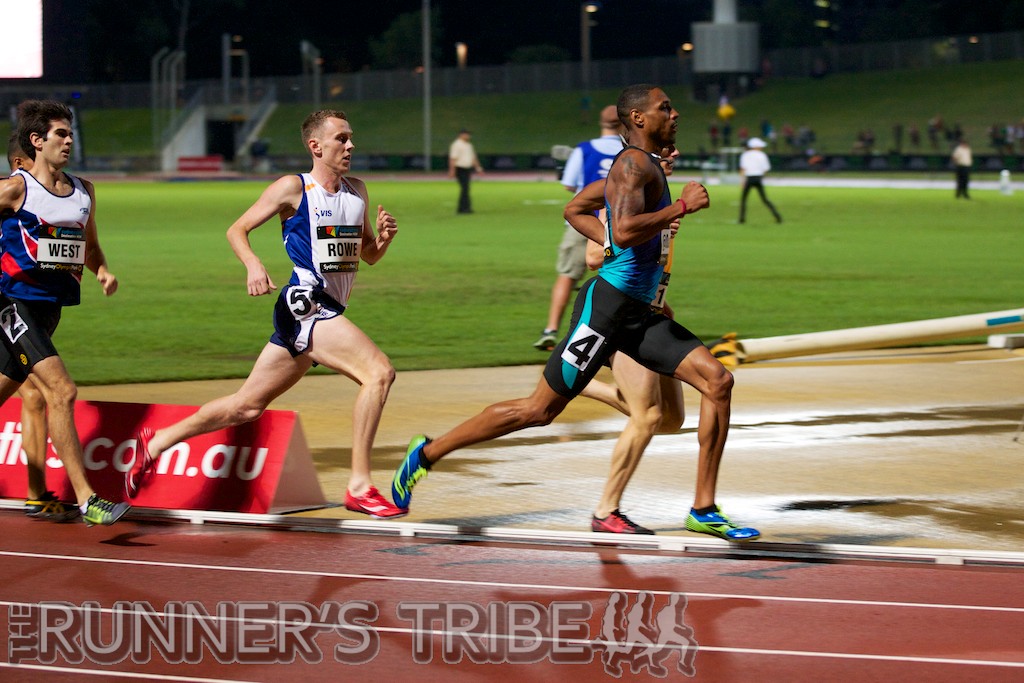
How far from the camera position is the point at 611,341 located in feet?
23.2

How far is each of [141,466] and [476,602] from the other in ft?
7.86

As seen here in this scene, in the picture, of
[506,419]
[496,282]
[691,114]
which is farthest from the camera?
[691,114]

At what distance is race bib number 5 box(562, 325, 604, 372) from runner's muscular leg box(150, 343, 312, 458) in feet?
4.35

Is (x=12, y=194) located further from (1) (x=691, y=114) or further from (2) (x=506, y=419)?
(1) (x=691, y=114)

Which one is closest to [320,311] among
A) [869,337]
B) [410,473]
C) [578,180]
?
[410,473]

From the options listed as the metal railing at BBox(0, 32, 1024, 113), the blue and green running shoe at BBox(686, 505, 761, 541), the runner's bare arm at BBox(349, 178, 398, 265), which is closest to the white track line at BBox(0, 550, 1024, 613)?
the blue and green running shoe at BBox(686, 505, 761, 541)

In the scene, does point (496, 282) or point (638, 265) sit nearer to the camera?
point (638, 265)

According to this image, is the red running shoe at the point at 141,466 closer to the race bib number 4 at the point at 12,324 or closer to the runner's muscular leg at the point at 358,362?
the race bib number 4 at the point at 12,324

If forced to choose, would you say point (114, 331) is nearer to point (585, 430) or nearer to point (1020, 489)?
point (585, 430)

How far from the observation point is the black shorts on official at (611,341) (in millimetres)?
7039

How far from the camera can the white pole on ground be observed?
1169 cm

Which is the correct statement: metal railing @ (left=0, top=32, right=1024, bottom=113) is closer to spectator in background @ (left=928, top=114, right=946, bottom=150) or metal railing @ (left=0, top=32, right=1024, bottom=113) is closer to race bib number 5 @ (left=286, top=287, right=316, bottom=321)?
spectator in background @ (left=928, top=114, right=946, bottom=150)

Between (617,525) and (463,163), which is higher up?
(463,163)

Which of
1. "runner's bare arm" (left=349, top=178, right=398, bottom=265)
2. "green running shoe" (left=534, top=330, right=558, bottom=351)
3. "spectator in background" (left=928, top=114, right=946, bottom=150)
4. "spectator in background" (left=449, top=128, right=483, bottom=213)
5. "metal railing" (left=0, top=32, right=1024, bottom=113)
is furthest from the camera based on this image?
"metal railing" (left=0, top=32, right=1024, bottom=113)
